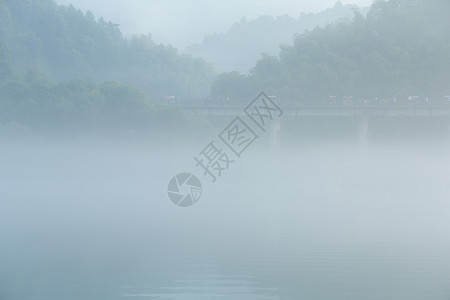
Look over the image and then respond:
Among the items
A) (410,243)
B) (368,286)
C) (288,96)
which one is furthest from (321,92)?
(368,286)

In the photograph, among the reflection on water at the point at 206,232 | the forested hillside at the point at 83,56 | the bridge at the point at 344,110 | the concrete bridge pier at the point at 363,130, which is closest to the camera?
the reflection on water at the point at 206,232

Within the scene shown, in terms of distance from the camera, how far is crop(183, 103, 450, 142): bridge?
78.6 metres

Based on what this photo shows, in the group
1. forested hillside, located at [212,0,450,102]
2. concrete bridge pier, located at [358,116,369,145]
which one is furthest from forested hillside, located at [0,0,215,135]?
concrete bridge pier, located at [358,116,369,145]

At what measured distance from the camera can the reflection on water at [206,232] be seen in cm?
2223

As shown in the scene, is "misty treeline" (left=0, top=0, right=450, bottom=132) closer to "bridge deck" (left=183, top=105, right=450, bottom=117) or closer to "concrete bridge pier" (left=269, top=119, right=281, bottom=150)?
"bridge deck" (left=183, top=105, right=450, bottom=117)

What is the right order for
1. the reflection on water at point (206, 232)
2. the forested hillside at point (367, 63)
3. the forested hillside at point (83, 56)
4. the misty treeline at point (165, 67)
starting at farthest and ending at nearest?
the forested hillside at point (83, 56) < the forested hillside at point (367, 63) < the misty treeline at point (165, 67) < the reflection on water at point (206, 232)

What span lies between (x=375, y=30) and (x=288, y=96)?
20094 mm

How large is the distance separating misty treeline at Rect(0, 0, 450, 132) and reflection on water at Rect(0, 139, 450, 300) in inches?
215

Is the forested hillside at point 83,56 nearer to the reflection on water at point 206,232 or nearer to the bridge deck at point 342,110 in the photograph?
the bridge deck at point 342,110

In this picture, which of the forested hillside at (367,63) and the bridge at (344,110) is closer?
the bridge at (344,110)

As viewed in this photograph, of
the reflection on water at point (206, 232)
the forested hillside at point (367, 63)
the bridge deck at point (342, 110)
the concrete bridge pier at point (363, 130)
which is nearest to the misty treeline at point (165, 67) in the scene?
the forested hillside at point (367, 63)

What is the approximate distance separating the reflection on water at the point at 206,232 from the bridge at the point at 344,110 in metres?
9.18

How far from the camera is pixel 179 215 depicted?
137 ft

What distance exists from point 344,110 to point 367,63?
18.3 meters
